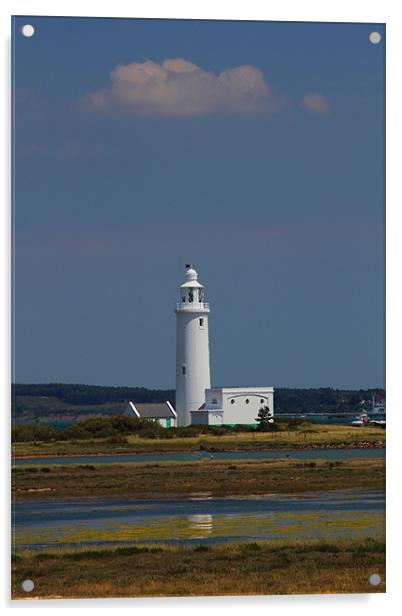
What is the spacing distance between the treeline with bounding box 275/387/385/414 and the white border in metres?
0.78

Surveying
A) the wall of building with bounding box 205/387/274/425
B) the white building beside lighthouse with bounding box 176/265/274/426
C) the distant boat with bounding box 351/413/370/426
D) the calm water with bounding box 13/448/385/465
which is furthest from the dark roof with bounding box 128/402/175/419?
the distant boat with bounding box 351/413/370/426

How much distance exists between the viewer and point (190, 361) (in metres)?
32.5

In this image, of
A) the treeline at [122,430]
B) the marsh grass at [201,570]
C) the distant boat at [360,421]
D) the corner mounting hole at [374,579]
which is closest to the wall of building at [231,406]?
the treeline at [122,430]

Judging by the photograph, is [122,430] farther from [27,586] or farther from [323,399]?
[27,586]

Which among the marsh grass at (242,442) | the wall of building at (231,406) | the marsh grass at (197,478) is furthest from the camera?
the wall of building at (231,406)

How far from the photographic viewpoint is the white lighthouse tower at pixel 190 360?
22594mm

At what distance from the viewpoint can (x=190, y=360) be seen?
32.3 metres

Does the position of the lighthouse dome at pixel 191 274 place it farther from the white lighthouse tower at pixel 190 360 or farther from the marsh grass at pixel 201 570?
the white lighthouse tower at pixel 190 360

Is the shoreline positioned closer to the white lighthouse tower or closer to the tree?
the tree

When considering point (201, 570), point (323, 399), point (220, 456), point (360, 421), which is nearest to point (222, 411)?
point (360, 421)

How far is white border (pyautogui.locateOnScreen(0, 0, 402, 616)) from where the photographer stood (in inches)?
421
